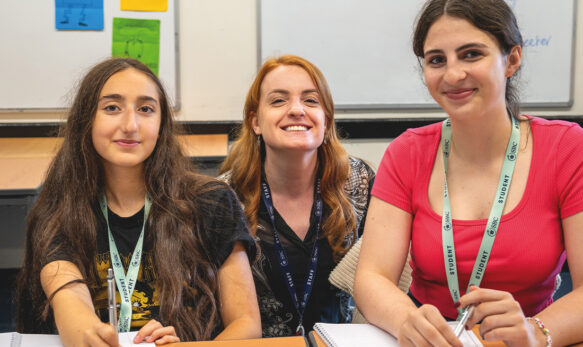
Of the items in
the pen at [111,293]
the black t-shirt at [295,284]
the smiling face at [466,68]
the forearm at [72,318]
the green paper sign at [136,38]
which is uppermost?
the green paper sign at [136,38]

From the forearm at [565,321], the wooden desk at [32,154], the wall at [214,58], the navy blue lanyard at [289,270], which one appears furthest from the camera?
the wall at [214,58]

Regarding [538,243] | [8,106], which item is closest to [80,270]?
[538,243]

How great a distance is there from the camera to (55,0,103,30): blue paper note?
10.2 feet

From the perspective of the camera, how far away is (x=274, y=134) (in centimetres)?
187

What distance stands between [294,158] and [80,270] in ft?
2.64

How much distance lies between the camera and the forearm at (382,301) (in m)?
1.09

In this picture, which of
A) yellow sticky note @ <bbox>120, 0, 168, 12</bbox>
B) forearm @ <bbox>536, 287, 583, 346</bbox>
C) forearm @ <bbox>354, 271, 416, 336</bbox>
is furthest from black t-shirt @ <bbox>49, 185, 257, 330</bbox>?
yellow sticky note @ <bbox>120, 0, 168, 12</bbox>

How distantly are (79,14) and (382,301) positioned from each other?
267 cm

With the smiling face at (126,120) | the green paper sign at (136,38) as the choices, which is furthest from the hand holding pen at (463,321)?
the green paper sign at (136,38)

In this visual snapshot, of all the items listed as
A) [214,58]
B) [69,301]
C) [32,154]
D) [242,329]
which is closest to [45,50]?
[32,154]

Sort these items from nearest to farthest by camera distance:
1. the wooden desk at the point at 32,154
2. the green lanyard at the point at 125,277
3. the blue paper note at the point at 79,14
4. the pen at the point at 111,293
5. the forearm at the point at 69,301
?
the pen at the point at 111,293
the forearm at the point at 69,301
the green lanyard at the point at 125,277
the wooden desk at the point at 32,154
the blue paper note at the point at 79,14

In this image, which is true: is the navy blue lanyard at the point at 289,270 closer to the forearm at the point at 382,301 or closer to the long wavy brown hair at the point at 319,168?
the long wavy brown hair at the point at 319,168

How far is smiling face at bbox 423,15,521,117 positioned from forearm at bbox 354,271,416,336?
429 millimetres

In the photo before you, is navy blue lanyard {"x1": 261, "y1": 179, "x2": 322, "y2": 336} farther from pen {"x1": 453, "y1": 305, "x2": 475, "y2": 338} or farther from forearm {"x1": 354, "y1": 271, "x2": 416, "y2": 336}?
pen {"x1": 453, "y1": 305, "x2": 475, "y2": 338}
